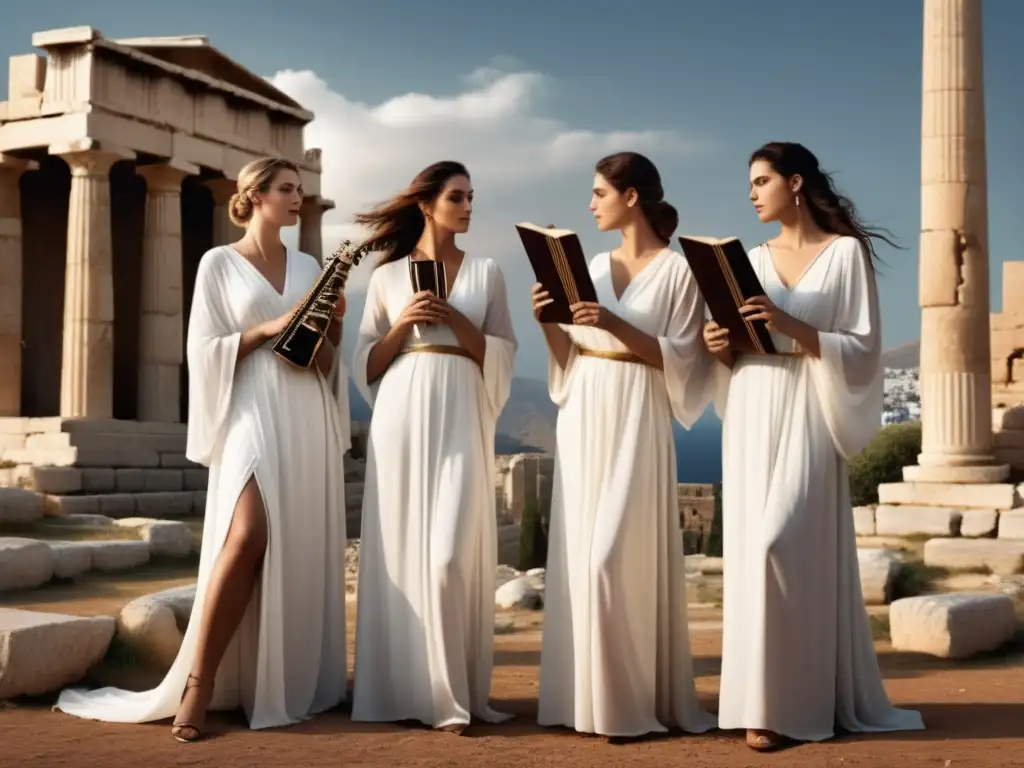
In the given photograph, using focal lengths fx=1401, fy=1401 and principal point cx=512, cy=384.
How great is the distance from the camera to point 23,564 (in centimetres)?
1269

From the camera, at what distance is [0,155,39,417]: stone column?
2511 centimetres

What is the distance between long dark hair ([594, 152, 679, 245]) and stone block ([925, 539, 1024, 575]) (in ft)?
28.6

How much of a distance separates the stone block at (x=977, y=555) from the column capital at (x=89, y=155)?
618 inches

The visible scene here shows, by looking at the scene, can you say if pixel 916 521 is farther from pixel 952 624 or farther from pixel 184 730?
pixel 184 730

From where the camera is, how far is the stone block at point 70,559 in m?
13.5

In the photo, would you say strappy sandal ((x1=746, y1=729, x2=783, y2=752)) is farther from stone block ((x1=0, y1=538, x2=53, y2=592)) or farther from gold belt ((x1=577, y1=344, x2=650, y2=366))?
stone block ((x1=0, y1=538, x2=53, y2=592))

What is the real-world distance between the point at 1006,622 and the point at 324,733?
595 centimetres

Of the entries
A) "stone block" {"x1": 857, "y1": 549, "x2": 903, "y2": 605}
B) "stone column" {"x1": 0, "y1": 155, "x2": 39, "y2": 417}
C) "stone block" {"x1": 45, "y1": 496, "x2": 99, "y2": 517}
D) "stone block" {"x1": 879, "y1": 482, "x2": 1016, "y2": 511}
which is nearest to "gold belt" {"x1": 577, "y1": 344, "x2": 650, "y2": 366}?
"stone block" {"x1": 857, "y1": 549, "x2": 903, "y2": 605}

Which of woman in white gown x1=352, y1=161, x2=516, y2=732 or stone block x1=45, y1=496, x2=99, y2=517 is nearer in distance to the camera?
woman in white gown x1=352, y1=161, x2=516, y2=732

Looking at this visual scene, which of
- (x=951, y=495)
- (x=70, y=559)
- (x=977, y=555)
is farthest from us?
(x=951, y=495)

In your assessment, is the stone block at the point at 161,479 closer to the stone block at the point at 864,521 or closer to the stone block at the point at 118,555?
the stone block at the point at 118,555

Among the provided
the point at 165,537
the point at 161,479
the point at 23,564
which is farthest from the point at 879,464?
the point at 23,564

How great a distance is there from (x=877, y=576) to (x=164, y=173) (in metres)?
17.1

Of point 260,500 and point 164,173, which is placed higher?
point 164,173
